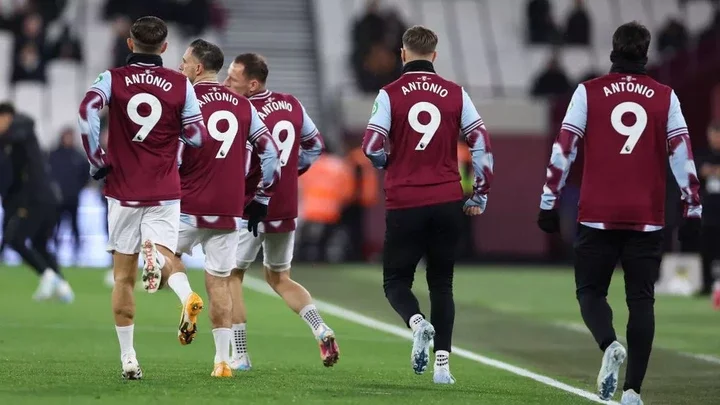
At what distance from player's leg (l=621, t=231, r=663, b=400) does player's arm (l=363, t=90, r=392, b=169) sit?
1.69 meters

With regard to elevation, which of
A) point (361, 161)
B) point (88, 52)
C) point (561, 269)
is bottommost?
point (561, 269)

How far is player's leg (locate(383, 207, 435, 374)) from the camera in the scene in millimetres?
10062

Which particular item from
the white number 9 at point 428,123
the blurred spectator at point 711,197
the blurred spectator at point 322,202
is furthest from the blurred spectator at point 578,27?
the white number 9 at point 428,123

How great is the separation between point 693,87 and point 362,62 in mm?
6664

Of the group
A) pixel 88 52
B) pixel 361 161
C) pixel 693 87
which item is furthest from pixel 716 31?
pixel 88 52

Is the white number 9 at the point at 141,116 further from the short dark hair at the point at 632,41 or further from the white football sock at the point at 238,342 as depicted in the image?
the short dark hair at the point at 632,41

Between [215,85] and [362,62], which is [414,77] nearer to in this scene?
[215,85]

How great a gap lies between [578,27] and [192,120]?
25.2 m

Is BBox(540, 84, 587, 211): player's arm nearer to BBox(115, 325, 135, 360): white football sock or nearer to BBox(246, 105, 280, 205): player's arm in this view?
BBox(246, 105, 280, 205): player's arm

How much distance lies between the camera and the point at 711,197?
20.0 metres

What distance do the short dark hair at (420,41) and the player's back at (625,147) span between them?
1.34m

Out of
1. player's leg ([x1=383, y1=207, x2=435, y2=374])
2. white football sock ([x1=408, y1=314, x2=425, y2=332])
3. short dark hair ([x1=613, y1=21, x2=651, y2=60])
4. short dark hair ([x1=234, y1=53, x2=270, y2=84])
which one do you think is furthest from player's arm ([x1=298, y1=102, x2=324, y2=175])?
short dark hair ([x1=613, y1=21, x2=651, y2=60])

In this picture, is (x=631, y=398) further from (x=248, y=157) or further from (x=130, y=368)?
(x=248, y=157)

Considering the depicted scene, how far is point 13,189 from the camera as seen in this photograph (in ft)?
58.9
